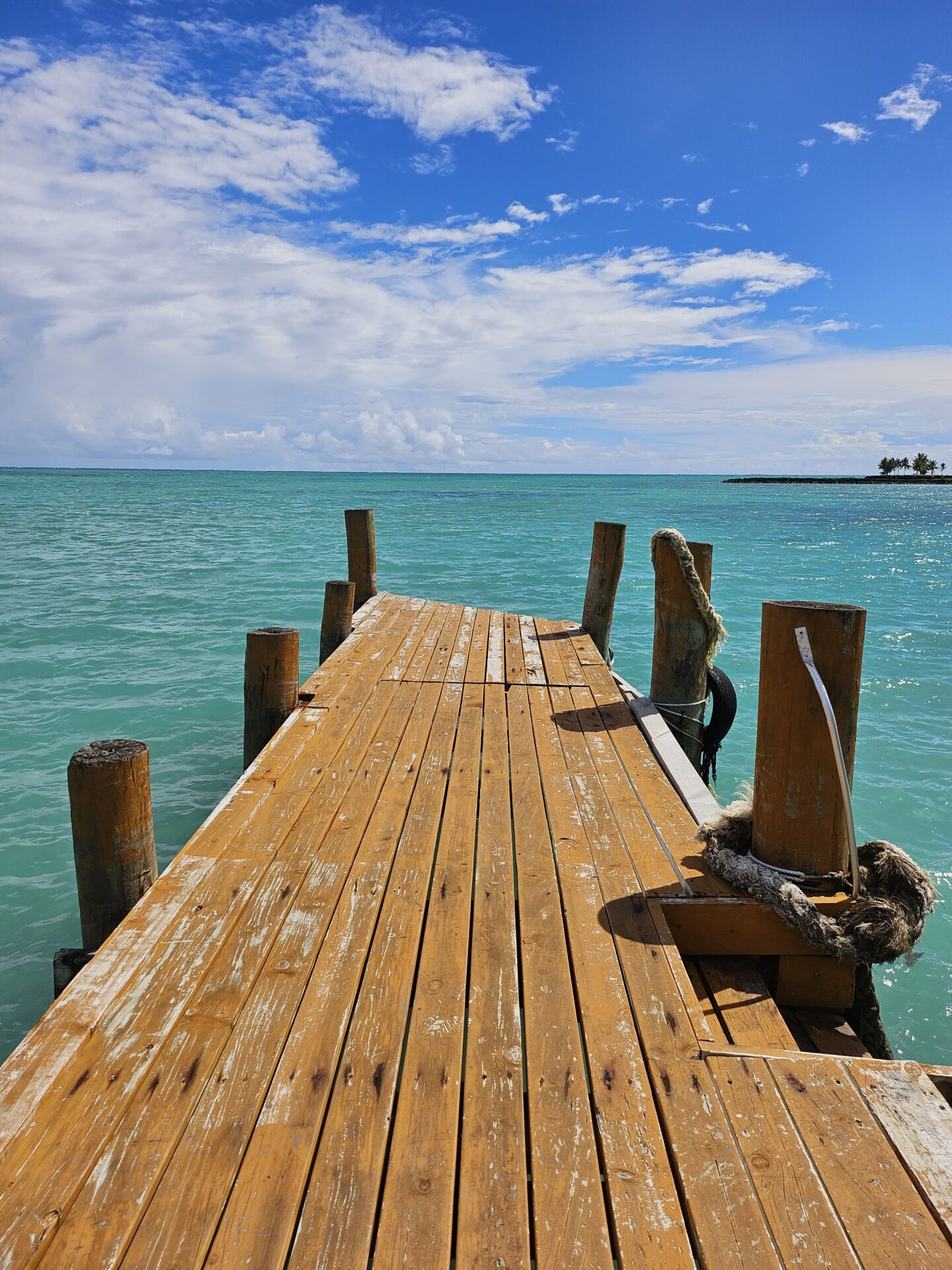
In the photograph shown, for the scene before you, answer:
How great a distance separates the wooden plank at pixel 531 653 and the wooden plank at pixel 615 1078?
8.08ft

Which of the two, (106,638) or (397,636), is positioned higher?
(397,636)

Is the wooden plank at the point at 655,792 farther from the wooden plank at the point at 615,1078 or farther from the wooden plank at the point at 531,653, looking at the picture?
the wooden plank at the point at 531,653

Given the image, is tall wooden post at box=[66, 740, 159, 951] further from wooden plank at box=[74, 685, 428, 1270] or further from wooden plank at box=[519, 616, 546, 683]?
wooden plank at box=[519, 616, 546, 683]

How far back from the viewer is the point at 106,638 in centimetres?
1145

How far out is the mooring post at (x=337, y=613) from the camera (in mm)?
7449

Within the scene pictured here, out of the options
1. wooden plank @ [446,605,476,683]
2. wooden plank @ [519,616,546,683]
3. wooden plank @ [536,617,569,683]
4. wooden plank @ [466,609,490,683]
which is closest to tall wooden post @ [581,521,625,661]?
wooden plank @ [536,617,569,683]

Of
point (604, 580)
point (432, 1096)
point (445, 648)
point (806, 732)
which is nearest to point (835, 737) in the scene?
point (806, 732)

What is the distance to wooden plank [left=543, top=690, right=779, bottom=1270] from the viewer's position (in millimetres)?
1598

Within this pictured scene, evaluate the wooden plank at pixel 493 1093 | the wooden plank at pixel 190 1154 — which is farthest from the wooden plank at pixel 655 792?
the wooden plank at pixel 190 1154

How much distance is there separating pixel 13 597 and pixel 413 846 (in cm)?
1356

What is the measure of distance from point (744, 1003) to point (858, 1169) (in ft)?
2.71

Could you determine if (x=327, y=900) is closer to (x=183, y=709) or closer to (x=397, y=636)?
(x=397, y=636)

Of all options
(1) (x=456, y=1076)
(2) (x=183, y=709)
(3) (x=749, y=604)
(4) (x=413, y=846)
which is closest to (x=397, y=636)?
(2) (x=183, y=709)

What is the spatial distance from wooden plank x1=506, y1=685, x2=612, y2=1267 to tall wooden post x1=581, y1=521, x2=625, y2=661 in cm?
454
